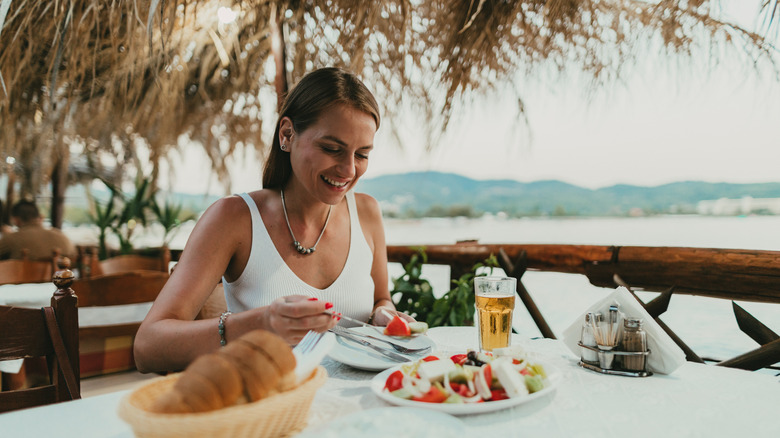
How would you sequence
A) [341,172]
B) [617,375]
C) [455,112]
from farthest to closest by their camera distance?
[455,112] → [341,172] → [617,375]

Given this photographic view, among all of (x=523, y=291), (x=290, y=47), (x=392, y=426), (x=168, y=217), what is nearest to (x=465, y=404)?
(x=392, y=426)

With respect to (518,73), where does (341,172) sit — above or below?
below

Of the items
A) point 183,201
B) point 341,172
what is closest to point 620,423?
point 341,172

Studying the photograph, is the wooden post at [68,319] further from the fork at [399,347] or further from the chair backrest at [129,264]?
the chair backrest at [129,264]

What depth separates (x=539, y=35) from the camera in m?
2.50

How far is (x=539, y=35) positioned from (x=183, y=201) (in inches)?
153

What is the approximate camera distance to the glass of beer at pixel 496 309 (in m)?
1.18

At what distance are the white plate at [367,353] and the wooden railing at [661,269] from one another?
1137mm

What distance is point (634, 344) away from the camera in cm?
100

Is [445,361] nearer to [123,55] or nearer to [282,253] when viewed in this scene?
[282,253]

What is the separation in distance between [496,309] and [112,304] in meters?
2.04

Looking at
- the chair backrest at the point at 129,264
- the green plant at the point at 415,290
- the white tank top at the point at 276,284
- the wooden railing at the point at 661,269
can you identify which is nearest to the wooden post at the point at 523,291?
the wooden railing at the point at 661,269

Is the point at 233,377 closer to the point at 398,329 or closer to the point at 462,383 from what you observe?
the point at 462,383

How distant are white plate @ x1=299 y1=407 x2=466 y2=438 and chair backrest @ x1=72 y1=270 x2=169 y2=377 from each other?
2.15 meters
